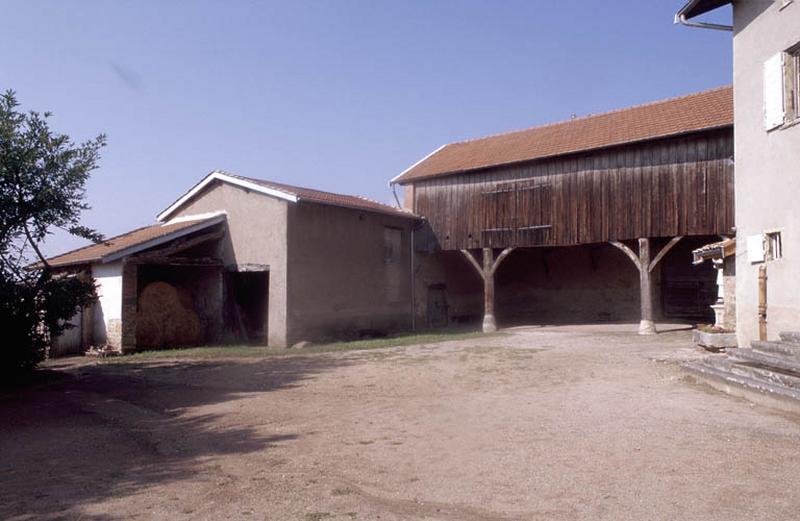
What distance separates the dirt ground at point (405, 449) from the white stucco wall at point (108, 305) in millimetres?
5937

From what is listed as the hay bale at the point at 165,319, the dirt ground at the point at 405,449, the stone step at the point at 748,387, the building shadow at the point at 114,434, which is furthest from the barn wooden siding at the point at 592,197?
the building shadow at the point at 114,434

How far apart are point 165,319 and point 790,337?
1532 centimetres

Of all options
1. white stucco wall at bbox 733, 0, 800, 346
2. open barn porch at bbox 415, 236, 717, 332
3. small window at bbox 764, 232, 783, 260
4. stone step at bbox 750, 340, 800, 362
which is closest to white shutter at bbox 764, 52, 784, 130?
white stucco wall at bbox 733, 0, 800, 346

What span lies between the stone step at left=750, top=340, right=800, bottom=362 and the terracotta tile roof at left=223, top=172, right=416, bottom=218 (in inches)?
451

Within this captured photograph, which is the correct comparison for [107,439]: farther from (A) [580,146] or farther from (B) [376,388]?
(A) [580,146]

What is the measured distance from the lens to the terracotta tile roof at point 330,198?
56.6 feet

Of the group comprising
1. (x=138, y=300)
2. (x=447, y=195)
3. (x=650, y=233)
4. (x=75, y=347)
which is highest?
(x=447, y=195)

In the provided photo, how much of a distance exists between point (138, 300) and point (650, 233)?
14.7 m

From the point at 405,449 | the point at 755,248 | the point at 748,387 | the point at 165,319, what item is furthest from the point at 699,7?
the point at 165,319

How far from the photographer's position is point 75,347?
1747 centimetres

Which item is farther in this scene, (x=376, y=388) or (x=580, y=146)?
(x=580, y=146)

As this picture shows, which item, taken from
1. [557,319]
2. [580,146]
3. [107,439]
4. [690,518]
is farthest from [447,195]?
[690,518]

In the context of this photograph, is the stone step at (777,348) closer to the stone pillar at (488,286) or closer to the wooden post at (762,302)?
the wooden post at (762,302)

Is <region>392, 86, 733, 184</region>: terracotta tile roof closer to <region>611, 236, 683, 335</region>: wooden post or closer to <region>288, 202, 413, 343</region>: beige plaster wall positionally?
<region>611, 236, 683, 335</region>: wooden post
